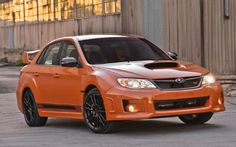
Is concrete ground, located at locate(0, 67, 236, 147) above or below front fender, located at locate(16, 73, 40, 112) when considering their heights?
below

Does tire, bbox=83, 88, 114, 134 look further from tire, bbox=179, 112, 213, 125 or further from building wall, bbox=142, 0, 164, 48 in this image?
building wall, bbox=142, 0, 164, 48

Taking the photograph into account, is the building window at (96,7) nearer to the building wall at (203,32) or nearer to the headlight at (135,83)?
the building wall at (203,32)

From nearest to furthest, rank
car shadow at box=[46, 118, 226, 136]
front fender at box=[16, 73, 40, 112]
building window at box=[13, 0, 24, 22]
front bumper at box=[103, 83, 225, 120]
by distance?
front bumper at box=[103, 83, 225, 120]
car shadow at box=[46, 118, 226, 136]
front fender at box=[16, 73, 40, 112]
building window at box=[13, 0, 24, 22]

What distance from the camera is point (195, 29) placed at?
18.7m

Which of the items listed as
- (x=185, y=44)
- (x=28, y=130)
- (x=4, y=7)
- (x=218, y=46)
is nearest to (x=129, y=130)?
(x=28, y=130)

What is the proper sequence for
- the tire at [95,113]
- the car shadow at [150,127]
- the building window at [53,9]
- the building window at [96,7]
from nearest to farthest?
the tire at [95,113], the car shadow at [150,127], the building window at [96,7], the building window at [53,9]

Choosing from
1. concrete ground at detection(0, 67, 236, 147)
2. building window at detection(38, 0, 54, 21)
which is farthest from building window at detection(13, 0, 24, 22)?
concrete ground at detection(0, 67, 236, 147)

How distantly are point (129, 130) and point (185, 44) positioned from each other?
854 cm

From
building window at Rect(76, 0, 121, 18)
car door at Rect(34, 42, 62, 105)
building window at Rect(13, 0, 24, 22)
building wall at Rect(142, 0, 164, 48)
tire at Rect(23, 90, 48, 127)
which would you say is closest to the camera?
car door at Rect(34, 42, 62, 105)

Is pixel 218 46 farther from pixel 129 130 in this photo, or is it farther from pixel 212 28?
pixel 129 130

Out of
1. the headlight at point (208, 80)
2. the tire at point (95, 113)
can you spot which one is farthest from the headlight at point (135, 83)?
the headlight at point (208, 80)

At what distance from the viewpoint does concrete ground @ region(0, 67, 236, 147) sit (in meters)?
9.59

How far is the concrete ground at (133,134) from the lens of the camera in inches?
378

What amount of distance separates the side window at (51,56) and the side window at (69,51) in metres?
0.16
